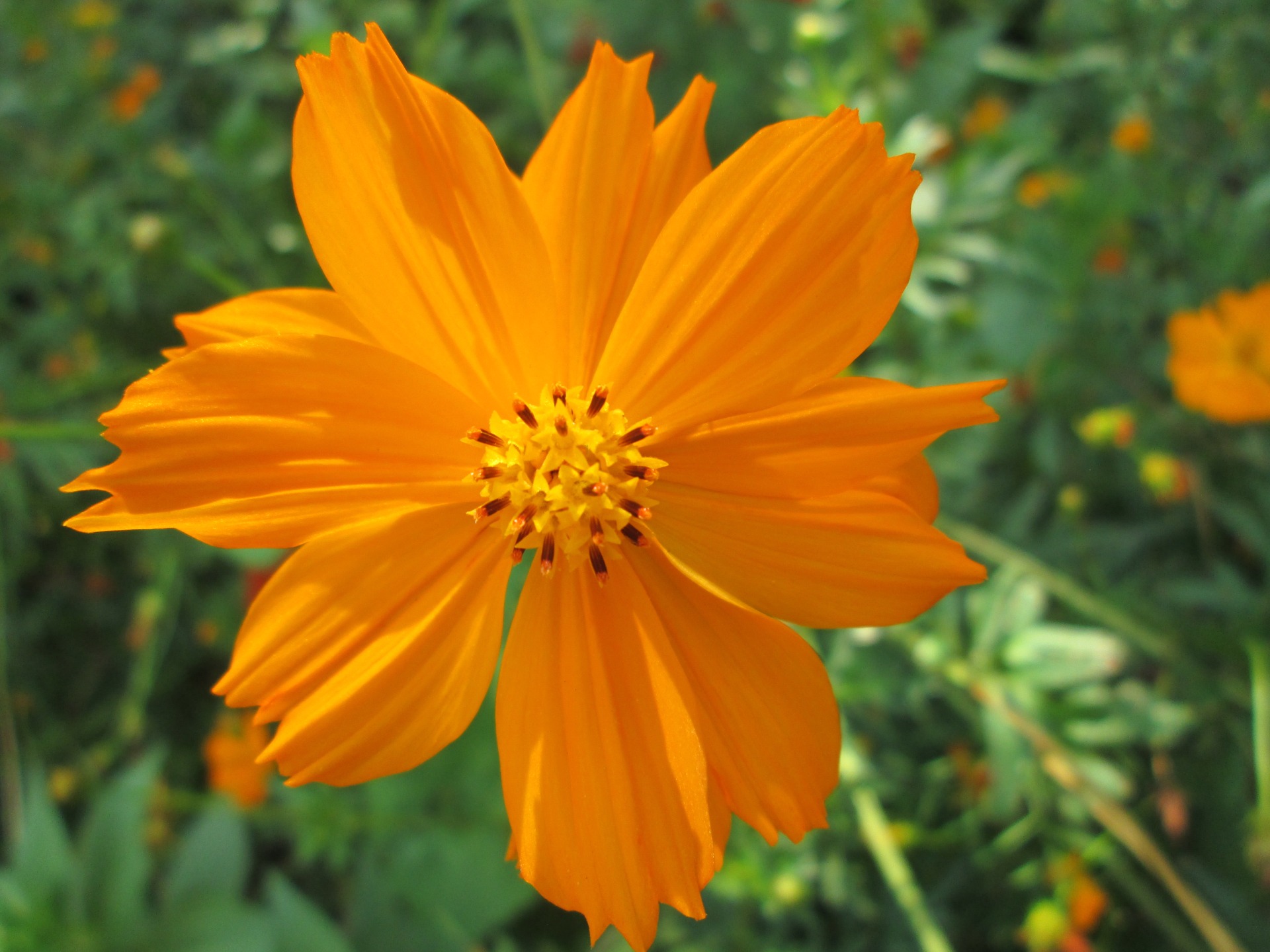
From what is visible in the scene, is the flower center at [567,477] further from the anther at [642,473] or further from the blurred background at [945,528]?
the blurred background at [945,528]

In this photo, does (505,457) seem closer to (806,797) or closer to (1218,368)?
(806,797)

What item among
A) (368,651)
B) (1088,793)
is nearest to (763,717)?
(368,651)

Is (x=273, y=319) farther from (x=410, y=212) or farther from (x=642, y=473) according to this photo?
(x=642, y=473)

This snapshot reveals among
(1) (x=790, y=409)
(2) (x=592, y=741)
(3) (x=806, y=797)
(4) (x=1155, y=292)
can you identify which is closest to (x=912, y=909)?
(3) (x=806, y=797)

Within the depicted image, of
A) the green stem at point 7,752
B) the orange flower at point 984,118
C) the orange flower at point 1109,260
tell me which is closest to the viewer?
the green stem at point 7,752

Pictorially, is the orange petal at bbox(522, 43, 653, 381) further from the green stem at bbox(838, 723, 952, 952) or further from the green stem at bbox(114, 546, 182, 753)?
the green stem at bbox(114, 546, 182, 753)

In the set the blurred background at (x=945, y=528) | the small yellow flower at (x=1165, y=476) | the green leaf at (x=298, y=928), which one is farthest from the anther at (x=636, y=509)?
the small yellow flower at (x=1165, y=476)
